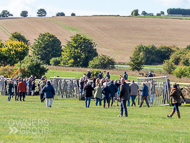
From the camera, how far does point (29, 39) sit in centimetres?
10100

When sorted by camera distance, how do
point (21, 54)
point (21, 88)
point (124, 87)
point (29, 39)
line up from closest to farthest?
point (124, 87) → point (21, 88) → point (21, 54) → point (29, 39)

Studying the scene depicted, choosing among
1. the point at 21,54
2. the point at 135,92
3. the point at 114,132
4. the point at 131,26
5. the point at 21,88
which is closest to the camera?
the point at 114,132

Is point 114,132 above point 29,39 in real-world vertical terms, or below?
below

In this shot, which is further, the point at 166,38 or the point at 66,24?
the point at 66,24

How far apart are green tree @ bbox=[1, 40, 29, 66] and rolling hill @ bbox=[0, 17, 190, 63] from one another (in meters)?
34.4

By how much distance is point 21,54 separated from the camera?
57.4 metres

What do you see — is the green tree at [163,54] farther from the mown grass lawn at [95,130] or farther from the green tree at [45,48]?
the mown grass lawn at [95,130]

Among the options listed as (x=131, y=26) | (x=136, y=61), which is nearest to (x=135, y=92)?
(x=136, y=61)

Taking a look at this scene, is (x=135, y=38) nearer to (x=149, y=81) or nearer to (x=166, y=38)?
(x=166, y=38)

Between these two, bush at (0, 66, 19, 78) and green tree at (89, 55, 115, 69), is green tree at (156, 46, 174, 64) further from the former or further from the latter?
bush at (0, 66, 19, 78)

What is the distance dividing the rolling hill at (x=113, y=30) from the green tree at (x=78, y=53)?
13.0m

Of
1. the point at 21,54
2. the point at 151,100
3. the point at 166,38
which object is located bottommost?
the point at 151,100

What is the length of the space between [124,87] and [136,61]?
4384 cm

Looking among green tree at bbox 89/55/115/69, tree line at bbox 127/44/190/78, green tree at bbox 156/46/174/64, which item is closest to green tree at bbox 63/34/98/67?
green tree at bbox 89/55/115/69
